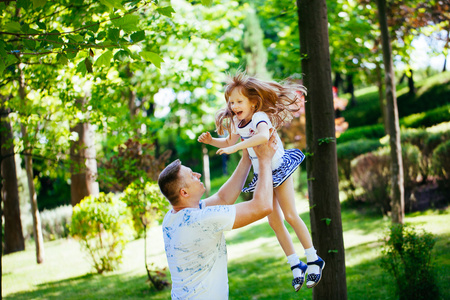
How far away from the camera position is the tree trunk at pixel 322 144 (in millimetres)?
3500

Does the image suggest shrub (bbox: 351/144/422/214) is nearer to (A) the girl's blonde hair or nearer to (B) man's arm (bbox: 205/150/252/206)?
(A) the girl's blonde hair

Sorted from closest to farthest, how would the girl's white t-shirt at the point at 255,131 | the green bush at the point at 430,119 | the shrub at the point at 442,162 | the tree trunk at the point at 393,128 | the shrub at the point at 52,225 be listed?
the girl's white t-shirt at the point at 255,131
the tree trunk at the point at 393,128
the shrub at the point at 442,162
the shrub at the point at 52,225
the green bush at the point at 430,119

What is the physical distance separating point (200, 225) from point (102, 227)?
21.1 feet

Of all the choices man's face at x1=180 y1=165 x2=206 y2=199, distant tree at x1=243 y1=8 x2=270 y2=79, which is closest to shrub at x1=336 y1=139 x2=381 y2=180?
distant tree at x1=243 y1=8 x2=270 y2=79

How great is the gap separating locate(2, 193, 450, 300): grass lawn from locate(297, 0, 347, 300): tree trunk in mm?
2007

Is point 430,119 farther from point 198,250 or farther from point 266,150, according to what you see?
point 198,250

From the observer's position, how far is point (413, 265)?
15.7 ft

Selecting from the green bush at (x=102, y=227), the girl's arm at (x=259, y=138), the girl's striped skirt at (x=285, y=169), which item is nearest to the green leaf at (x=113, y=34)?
the girl's arm at (x=259, y=138)

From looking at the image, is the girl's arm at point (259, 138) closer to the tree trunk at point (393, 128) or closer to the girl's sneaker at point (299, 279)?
the girl's sneaker at point (299, 279)

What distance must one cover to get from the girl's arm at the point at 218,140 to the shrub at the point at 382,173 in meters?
7.12

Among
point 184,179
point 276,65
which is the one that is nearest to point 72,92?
point 184,179

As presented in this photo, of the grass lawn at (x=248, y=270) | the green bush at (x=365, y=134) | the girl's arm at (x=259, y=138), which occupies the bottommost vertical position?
the grass lawn at (x=248, y=270)

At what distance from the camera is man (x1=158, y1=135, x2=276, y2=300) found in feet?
8.16

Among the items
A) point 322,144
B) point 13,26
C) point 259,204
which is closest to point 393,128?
point 322,144
